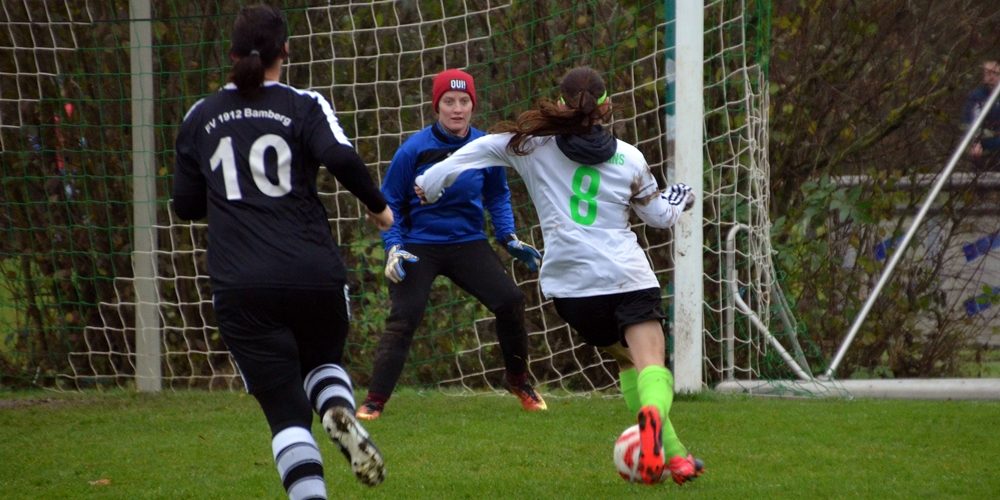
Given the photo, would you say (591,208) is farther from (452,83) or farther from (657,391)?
(452,83)

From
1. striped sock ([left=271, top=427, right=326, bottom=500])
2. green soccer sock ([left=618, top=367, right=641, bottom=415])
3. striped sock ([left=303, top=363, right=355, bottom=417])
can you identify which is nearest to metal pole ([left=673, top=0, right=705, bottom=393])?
green soccer sock ([left=618, top=367, right=641, bottom=415])

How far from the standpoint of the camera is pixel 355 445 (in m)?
4.05

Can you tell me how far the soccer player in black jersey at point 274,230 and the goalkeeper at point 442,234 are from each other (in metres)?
2.91

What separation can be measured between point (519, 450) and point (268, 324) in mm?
2178

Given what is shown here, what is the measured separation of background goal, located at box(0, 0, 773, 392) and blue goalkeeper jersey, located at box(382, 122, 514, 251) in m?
1.78

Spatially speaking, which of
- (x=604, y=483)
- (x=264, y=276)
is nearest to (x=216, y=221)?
(x=264, y=276)

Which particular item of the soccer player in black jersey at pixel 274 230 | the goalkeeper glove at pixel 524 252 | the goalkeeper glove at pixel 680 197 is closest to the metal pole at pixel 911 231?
the goalkeeper glove at pixel 524 252

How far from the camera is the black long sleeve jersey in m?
4.01

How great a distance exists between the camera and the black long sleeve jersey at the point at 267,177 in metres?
4.01

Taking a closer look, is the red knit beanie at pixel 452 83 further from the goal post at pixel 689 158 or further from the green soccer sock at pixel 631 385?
the green soccer sock at pixel 631 385

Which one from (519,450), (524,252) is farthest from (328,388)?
(524,252)

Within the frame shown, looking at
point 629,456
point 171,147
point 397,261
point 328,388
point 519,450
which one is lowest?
point 519,450

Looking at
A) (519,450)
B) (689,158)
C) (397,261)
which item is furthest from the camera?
(689,158)

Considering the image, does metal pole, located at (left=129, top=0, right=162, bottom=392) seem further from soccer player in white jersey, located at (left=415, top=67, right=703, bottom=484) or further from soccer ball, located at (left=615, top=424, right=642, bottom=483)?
soccer ball, located at (left=615, top=424, right=642, bottom=483)
